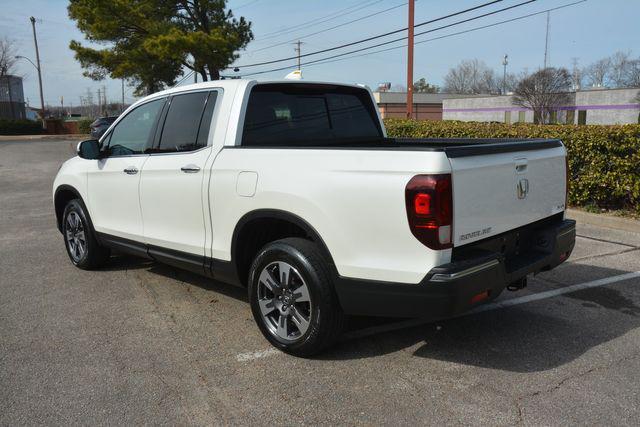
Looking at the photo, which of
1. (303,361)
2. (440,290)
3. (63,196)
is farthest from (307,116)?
(63,196)

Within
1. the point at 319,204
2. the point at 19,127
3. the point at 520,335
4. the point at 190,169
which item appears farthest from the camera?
the point at 19,127

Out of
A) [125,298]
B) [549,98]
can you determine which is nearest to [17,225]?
[125,298]

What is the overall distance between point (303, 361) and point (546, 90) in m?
49.3

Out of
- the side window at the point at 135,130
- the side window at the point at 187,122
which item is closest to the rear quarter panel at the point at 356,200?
the side window at the point at 187,122

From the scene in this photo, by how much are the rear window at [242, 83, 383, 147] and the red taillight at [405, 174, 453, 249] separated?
1.61m

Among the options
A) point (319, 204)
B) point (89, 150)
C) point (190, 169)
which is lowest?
point (319, 204)

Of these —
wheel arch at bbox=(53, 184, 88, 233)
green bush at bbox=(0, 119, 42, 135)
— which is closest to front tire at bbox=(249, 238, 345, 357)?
wheel arch at bbox=(53, 184, 88, 233)

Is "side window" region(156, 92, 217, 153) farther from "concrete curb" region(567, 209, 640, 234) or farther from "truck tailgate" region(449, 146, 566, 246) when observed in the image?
"concrete curb" region(567, 209, 640, 234)

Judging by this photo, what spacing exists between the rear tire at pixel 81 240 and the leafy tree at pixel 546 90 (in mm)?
47516

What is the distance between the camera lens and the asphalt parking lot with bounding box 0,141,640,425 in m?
3.06

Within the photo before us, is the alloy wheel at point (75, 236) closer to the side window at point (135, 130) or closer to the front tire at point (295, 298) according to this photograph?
the side window at point (135, 130)

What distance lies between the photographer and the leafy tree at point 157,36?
27031mm

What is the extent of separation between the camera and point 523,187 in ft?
11.9

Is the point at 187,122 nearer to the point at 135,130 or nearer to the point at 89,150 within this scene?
the point at 135,130
